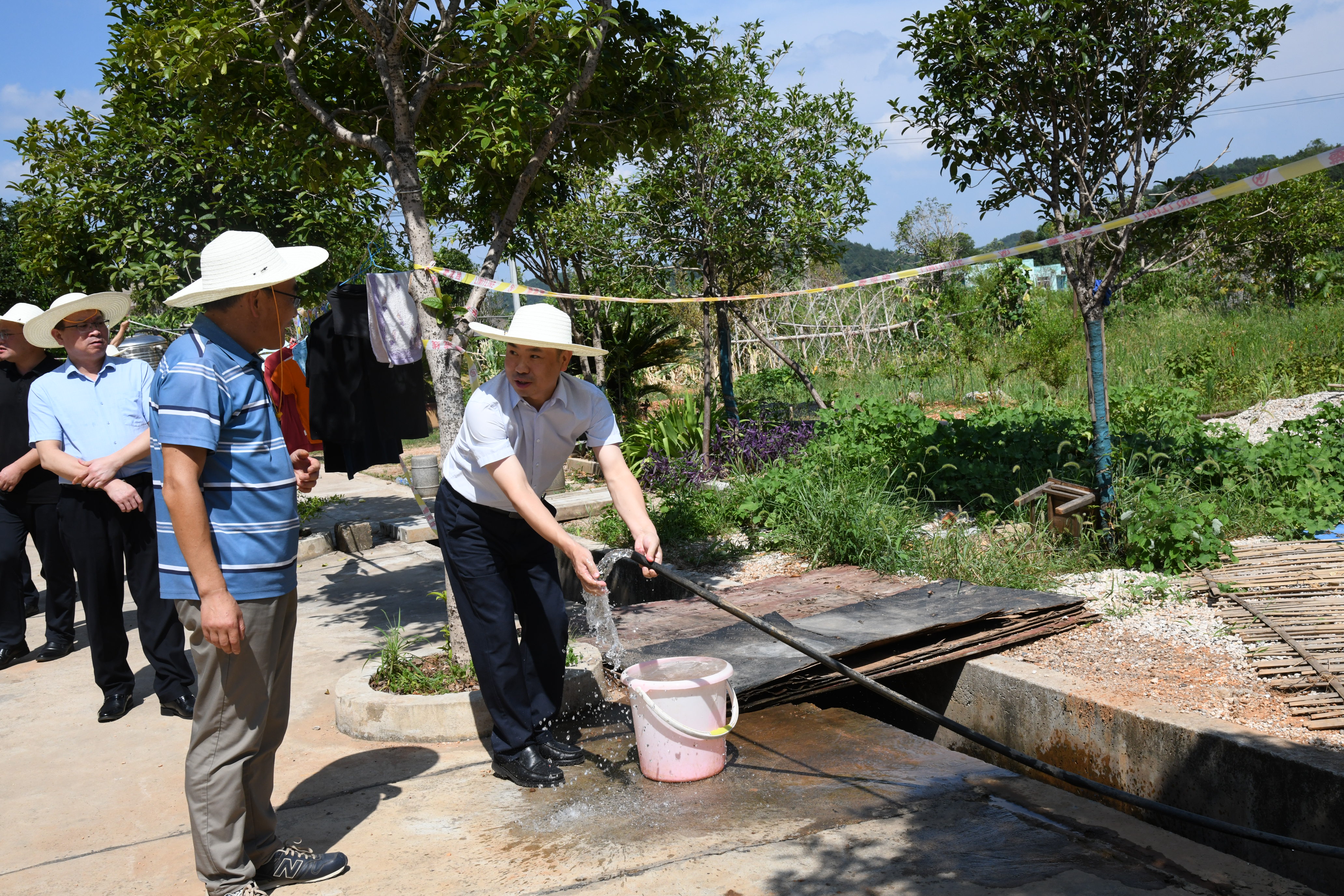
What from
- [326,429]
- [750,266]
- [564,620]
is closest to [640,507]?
[564,620]

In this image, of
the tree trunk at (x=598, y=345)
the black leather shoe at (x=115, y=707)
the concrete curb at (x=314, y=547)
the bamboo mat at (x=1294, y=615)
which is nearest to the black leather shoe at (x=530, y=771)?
the black leather shoe at (x=115, y=707)

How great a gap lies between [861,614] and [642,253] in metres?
5.48

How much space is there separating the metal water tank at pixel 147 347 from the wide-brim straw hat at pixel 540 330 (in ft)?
19.0

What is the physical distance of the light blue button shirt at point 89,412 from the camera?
482 centimetres

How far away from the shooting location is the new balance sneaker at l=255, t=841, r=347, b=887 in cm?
302

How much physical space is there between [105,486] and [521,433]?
2395 mm

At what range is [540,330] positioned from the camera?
3.56 metres

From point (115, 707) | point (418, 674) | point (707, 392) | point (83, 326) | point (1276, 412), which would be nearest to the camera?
point (418, 674)

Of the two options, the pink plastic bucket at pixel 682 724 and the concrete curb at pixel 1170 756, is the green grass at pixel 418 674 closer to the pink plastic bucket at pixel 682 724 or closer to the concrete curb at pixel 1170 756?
the pink plastic bucket at pixel 682 724

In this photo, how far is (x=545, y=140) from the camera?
462 cm

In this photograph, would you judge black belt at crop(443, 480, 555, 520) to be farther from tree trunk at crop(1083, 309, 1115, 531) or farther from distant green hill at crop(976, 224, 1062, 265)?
distant green hill at crop(976, 224, 1062, 265)

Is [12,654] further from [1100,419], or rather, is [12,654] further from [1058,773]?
[1100,419]

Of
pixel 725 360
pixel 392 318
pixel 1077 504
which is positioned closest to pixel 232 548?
pixel 392 318

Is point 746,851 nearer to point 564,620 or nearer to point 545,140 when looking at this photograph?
point 564,620
